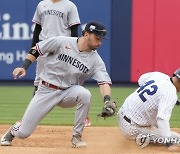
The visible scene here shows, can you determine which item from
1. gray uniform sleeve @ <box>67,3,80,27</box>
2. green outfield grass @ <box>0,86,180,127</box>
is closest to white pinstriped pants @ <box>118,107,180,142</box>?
gray uniform sleeve @ <box>67,3,80,27</box>

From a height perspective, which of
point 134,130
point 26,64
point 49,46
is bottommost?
point 134,130

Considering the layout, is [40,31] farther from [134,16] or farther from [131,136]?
[134,16]

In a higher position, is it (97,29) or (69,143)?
(97,29)

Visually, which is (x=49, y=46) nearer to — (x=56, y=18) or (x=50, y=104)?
(x=50, y=104)

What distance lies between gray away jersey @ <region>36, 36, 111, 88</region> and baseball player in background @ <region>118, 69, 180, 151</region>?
41 cm

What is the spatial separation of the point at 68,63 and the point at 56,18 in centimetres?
169

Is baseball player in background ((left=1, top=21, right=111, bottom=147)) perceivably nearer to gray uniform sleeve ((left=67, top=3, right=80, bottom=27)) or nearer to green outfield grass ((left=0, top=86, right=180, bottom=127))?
gray uniform sleeve ((left=67, top=3, right=80, bottom=27))

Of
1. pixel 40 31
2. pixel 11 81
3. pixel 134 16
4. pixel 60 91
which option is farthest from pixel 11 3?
pixel 60 91

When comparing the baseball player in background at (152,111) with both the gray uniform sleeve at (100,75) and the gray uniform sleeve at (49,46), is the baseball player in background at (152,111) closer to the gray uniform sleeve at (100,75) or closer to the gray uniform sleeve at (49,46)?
the gray uniform sleeve at (100,75)

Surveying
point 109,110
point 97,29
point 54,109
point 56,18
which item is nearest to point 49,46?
point 97,29

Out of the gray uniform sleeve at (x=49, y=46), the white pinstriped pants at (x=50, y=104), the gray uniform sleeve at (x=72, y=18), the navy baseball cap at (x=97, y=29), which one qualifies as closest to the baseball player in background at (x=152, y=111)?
the white pinstriped pants at (x=50, y=104)

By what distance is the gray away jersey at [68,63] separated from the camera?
23.5 ft

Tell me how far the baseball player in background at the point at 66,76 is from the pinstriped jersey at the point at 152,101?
1.26ft

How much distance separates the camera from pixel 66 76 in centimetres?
723
